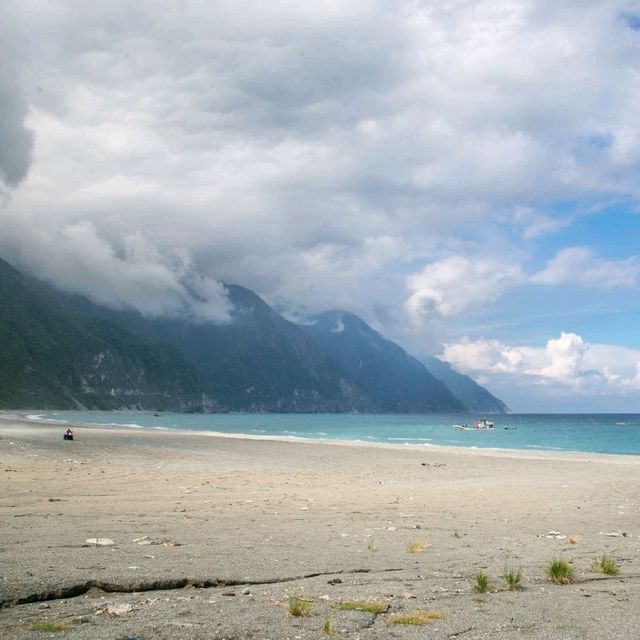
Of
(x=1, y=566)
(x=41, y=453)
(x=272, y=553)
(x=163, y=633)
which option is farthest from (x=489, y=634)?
(x=41, y=453)

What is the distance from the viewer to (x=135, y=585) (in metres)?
8.66

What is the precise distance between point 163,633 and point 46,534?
6239mm

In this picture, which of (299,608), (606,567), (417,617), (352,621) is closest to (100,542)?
(299,608)

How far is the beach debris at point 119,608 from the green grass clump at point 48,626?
0.61 m

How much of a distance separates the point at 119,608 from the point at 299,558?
13.1 ft

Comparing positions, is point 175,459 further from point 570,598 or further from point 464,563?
point 570,598

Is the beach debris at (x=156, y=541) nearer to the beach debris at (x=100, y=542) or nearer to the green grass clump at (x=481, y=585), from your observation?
the beach debris at (x=100, y=542)

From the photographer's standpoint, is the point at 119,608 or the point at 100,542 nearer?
the point at 119,608

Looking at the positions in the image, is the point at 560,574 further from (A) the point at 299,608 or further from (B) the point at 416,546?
(A) the point at 299,608

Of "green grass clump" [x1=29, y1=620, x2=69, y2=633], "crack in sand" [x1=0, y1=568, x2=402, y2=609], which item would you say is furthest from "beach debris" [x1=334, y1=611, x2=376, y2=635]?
"green grass clump" [x1=29, y1=620, x2=69, y2=633]

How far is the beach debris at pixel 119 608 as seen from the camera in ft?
24.0

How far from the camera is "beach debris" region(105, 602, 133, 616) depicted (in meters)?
7.32

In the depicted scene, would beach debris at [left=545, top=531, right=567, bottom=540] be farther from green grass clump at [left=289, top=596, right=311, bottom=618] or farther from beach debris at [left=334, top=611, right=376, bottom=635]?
green grass clump at [left=289, top=596, right=311, bottom=618]

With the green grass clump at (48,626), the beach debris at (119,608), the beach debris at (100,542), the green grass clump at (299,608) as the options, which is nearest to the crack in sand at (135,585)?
the beach debris at (119,608)
